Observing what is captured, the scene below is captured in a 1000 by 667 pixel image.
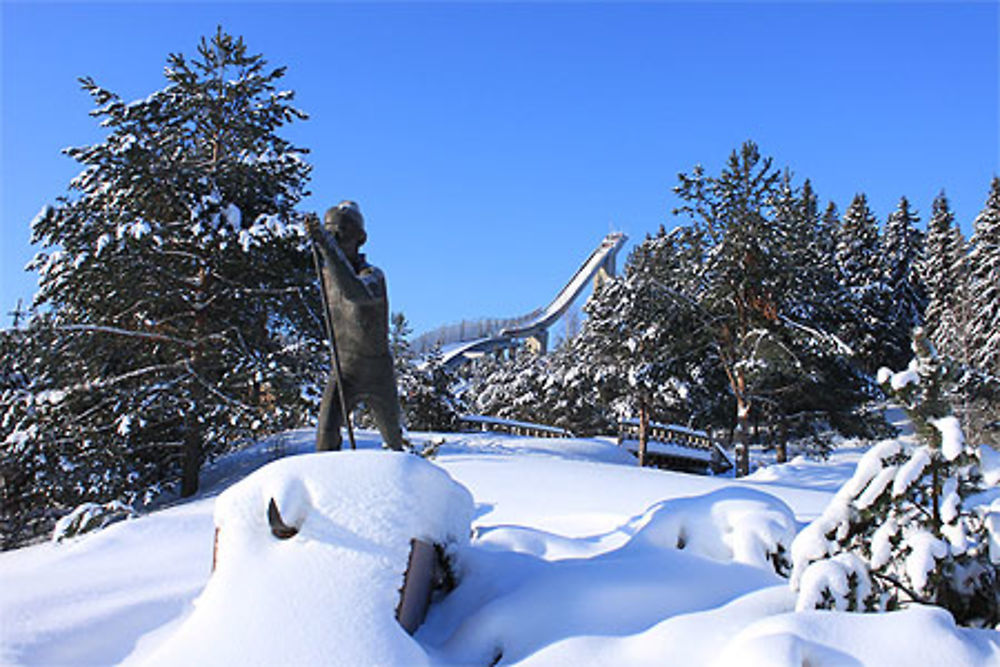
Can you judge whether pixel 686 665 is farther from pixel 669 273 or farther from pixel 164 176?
pixel 669 273

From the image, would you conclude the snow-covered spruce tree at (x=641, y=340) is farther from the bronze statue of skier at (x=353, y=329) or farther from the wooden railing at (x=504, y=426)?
the bronze statue of skier at (x=353, y=329)

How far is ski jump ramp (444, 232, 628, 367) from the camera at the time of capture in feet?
173

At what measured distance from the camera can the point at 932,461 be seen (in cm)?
355

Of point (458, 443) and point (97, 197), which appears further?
point (458, 443)

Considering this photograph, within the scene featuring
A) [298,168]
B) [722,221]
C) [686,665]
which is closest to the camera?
[686,665]

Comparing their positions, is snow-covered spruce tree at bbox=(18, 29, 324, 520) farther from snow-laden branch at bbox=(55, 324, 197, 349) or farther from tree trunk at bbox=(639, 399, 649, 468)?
tree trunk at bbox=(639, 399, 649, 468)

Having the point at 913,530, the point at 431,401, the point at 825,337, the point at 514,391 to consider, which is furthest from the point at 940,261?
the point at 913,530

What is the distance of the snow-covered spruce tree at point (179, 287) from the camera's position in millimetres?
12148

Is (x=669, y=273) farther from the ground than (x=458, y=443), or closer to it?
farther from the ground

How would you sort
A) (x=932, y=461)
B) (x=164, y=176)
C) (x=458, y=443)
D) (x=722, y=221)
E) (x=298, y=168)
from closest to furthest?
(x=932, y=461) → (x=164, y=176) → (x=298, y=168) → (x=458, y=443) → (x=722, y=221)

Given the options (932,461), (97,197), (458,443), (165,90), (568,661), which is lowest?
(458,443)

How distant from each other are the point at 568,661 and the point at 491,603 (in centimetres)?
73

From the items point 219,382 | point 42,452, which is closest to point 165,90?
point 219,382

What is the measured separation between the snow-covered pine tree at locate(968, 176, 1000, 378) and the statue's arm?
2664 cm
